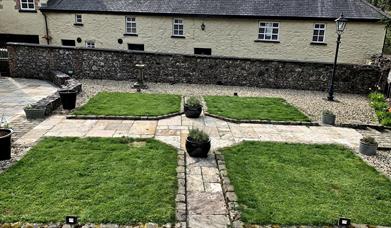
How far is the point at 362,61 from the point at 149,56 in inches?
572

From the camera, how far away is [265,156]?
334 inches

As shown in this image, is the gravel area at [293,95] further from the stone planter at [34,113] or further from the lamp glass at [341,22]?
the lamp glass at [341,22]

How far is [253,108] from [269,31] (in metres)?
11.2

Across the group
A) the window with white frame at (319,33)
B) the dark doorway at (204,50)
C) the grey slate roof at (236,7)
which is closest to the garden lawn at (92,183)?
the dark doorway at (204,50)

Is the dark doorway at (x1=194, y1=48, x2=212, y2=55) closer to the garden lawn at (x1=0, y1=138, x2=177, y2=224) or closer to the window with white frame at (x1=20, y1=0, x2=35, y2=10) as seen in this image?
the window with white frame at (x1=20, y1=0, x2=35, y2=10)

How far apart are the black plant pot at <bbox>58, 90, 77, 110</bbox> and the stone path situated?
2.74 feet

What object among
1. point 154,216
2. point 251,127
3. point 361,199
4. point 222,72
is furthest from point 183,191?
point 222,72

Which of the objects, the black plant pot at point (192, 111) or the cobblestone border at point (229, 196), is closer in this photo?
the cobblestone border at point (229, 196)

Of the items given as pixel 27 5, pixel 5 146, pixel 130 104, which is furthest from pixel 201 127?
pixel 27 5

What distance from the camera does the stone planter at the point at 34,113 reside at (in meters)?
10.9

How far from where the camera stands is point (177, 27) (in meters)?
23.4

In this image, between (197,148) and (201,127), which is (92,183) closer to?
(197,148)

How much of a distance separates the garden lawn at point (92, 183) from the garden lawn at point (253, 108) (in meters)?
4.37

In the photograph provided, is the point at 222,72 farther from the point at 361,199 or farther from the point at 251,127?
the point at 361,199
